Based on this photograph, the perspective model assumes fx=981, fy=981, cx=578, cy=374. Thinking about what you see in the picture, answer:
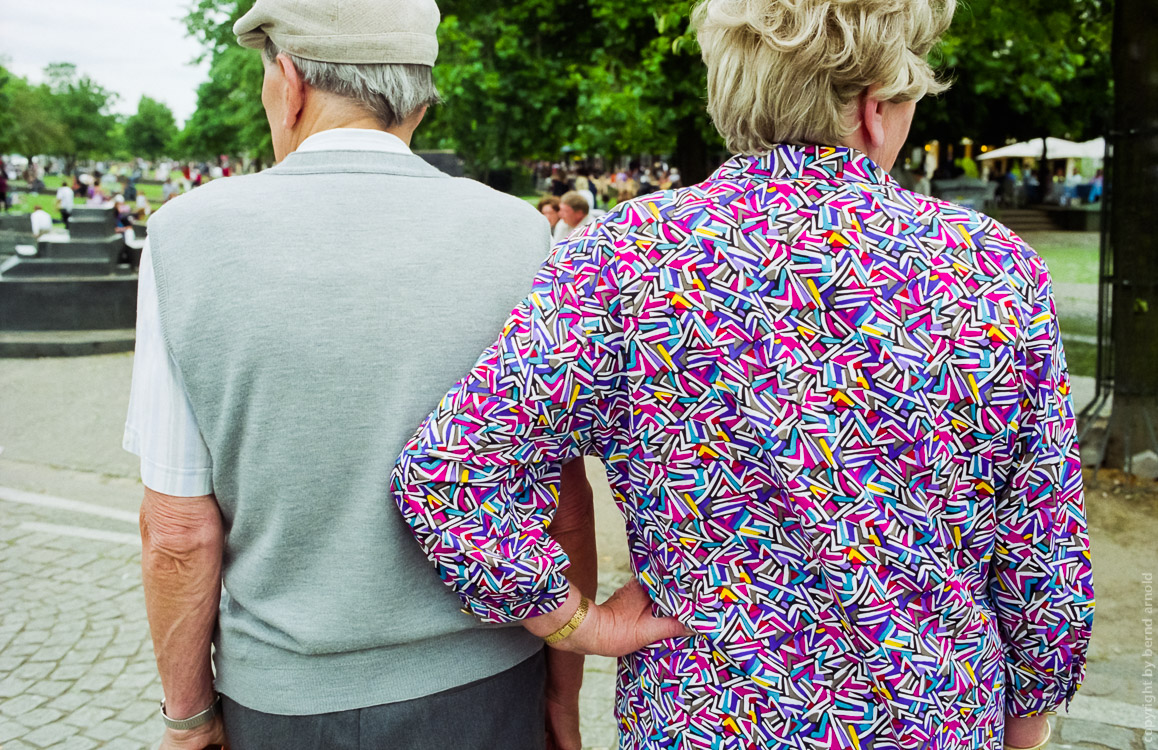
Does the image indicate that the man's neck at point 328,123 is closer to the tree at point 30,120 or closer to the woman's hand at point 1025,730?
the woman's hand at point 1025,730

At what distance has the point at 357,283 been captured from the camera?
4.76ft

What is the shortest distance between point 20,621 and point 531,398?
4.23 metres

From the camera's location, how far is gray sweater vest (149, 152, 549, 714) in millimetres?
1425

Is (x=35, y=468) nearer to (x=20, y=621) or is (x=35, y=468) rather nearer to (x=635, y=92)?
(x=20, y=621)

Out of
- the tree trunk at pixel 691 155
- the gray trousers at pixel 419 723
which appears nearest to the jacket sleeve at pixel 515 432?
the gray trousers at pixel 419 723

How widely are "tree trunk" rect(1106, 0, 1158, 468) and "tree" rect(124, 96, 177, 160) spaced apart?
9883 cm

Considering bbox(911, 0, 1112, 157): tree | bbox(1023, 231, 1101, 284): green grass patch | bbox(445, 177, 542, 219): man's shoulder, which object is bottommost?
bbox(1023, 231, 1101, 284): green grass patch

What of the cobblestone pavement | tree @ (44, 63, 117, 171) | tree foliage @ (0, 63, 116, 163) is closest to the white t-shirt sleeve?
the cobblestone pavement

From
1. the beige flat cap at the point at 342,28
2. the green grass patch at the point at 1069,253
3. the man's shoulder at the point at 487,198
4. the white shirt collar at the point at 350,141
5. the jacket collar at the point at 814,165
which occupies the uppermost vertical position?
the beige flat cap at the point at 342,28

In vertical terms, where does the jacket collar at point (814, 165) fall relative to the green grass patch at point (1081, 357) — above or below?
above

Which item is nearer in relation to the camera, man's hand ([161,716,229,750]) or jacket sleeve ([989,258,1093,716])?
jacket sleeve ([989,258,1093,716])

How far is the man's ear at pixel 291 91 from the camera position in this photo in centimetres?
158

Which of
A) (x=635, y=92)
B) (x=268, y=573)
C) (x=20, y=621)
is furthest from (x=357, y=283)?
(x=635, y=92)

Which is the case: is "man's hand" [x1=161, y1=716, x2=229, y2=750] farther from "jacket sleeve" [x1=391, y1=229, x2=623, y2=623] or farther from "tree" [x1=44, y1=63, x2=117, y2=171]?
"tree" [x1=44, y1=63, x2=117, y2=171]
